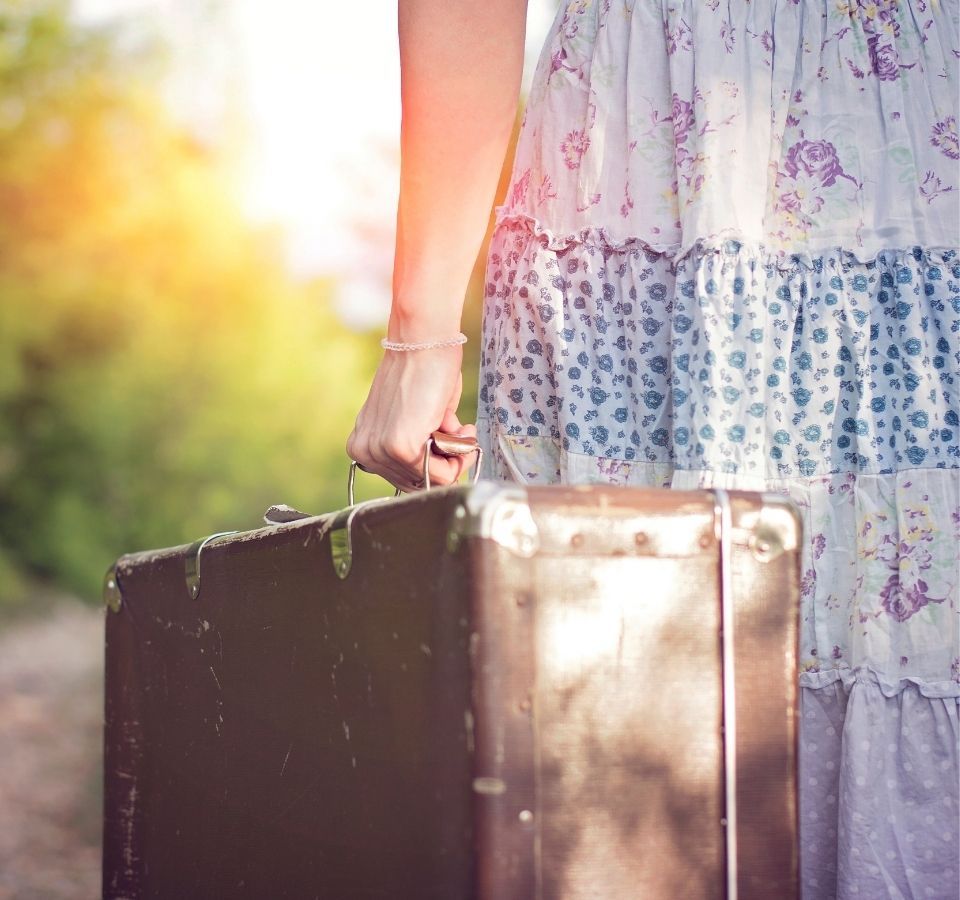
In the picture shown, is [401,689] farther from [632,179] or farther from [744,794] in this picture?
[632,179]

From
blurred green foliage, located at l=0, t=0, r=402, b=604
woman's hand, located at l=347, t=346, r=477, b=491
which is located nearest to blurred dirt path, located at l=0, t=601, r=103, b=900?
blurred green foliage, located at l=0, t=0, r=402, b=604

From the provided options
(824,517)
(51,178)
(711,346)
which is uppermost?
(51,178)

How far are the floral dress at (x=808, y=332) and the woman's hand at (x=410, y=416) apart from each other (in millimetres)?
56

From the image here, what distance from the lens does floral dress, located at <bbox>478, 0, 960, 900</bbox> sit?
874 mm

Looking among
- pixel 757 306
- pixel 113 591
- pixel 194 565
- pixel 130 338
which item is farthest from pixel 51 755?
pixel 757 306

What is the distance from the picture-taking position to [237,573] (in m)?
0.99

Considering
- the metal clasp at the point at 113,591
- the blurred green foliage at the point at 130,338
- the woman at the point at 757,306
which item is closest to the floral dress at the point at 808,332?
the woman at the point at 757,306

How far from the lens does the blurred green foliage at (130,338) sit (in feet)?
14.6

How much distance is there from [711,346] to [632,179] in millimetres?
176

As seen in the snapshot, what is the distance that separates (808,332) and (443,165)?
33 centimetres

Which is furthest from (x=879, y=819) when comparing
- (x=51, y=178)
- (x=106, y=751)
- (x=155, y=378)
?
(x=51, y=178)

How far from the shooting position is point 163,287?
178 inches

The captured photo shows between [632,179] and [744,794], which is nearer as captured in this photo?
[744,794]

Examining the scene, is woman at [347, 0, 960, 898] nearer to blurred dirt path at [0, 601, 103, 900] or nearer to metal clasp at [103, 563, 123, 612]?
metal clasp at [103, 563, 123, 612]
